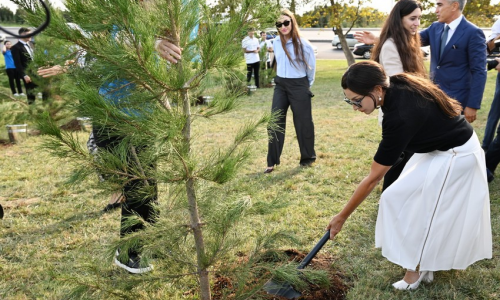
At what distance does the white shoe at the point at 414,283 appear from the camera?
2742mm

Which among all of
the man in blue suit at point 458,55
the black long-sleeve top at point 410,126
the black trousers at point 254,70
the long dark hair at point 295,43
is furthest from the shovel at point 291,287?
the black trousers at point 254,70

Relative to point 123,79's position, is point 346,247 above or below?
below

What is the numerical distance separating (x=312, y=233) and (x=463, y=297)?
125 cm

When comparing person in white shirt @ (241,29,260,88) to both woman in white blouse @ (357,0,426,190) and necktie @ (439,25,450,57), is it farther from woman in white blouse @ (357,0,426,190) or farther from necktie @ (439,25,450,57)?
woman in white blouse @ (357,0,426,190)

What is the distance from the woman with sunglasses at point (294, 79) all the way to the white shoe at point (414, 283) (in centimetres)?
262

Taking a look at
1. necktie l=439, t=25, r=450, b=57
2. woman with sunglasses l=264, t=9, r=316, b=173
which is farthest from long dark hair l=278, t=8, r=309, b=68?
necktie l=439, t=25, r=450, b=57

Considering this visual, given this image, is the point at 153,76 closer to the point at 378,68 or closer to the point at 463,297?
the point at 378,68

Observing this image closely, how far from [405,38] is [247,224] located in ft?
6.63

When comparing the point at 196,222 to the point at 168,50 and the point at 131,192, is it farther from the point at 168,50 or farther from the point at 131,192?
the point at 168,50

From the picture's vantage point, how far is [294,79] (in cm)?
517

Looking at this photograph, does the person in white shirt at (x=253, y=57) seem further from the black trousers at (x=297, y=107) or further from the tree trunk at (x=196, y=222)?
the tree trunk at (x=196, y=222)

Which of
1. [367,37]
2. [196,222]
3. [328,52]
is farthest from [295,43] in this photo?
[328,52]

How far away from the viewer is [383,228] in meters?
2.75

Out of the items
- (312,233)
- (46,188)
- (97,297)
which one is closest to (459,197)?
(312,233)
